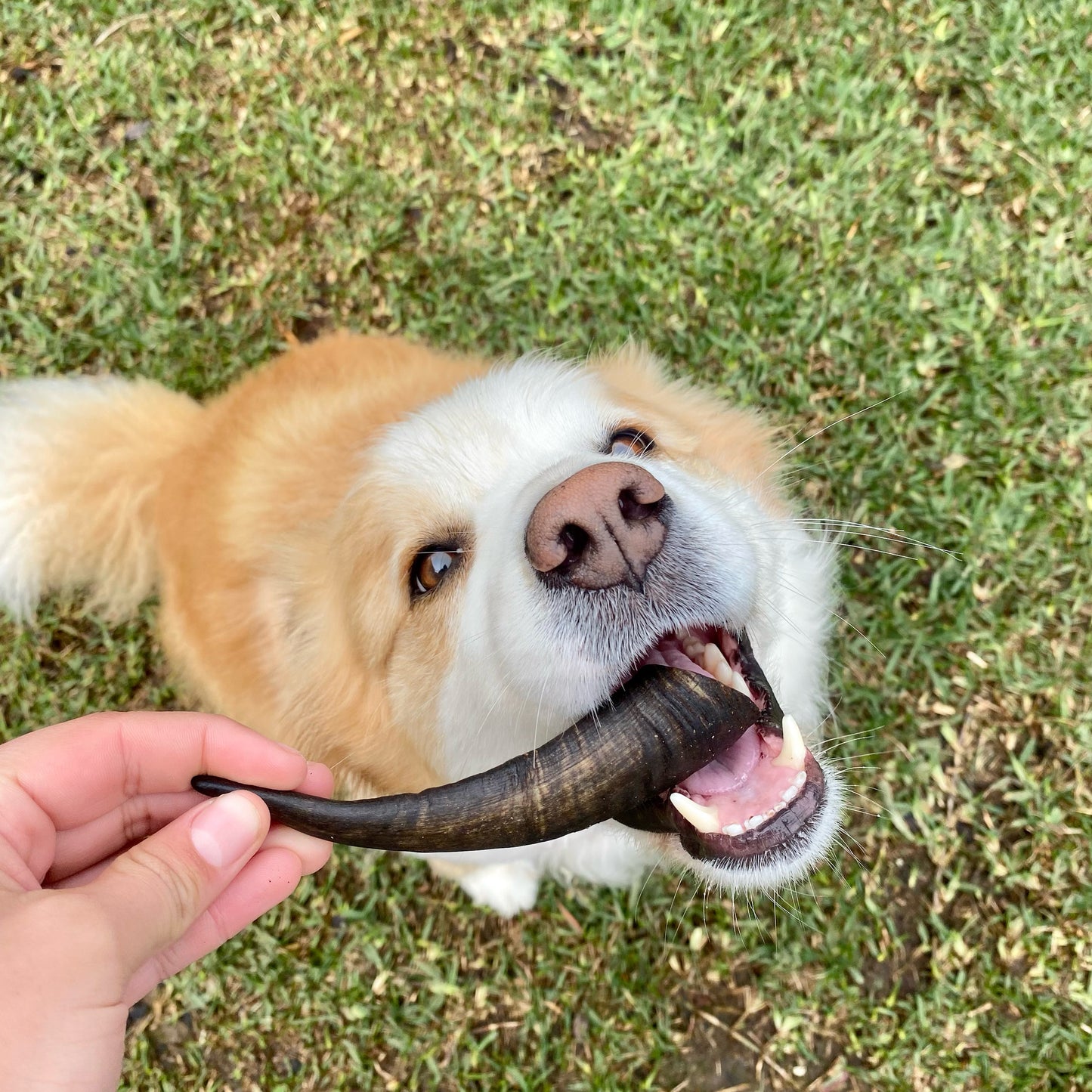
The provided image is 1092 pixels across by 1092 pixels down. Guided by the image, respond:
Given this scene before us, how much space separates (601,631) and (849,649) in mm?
1851

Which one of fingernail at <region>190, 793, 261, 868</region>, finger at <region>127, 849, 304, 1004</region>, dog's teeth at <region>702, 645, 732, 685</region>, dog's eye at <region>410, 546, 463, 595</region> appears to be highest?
dog's eye at <region>410, 546, 463, 595</region>

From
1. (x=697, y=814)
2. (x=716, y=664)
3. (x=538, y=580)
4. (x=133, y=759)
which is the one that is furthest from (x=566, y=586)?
(x=133, y=759)

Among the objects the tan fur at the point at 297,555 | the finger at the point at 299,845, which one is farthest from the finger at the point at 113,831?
the tan fur at the point at 297,555

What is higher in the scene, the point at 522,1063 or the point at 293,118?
the point at 293,118

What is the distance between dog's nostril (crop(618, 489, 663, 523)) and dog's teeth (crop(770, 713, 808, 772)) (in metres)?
0.58

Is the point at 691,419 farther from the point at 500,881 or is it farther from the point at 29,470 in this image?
the point at 29,470

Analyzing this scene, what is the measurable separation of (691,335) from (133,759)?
258 cm

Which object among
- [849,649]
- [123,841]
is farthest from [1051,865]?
[123,841]

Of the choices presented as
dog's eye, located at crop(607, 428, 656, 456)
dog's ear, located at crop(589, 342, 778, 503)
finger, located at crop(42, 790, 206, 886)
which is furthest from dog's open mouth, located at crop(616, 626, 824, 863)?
finger, located at crop(42, 790, 206, 886)

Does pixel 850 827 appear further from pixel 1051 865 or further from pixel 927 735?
pixel 1051 865

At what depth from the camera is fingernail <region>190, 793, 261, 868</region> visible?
162 cm

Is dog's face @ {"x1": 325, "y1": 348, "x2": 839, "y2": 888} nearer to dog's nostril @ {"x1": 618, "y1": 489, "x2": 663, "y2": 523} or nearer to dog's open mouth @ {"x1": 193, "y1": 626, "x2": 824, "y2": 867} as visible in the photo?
dog's nostril @ {"x1": 618, "y1": 489, "x2": 663, "y2": 523}

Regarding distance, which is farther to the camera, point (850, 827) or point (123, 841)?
point (850, 827)

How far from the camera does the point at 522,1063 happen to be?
303 cm
